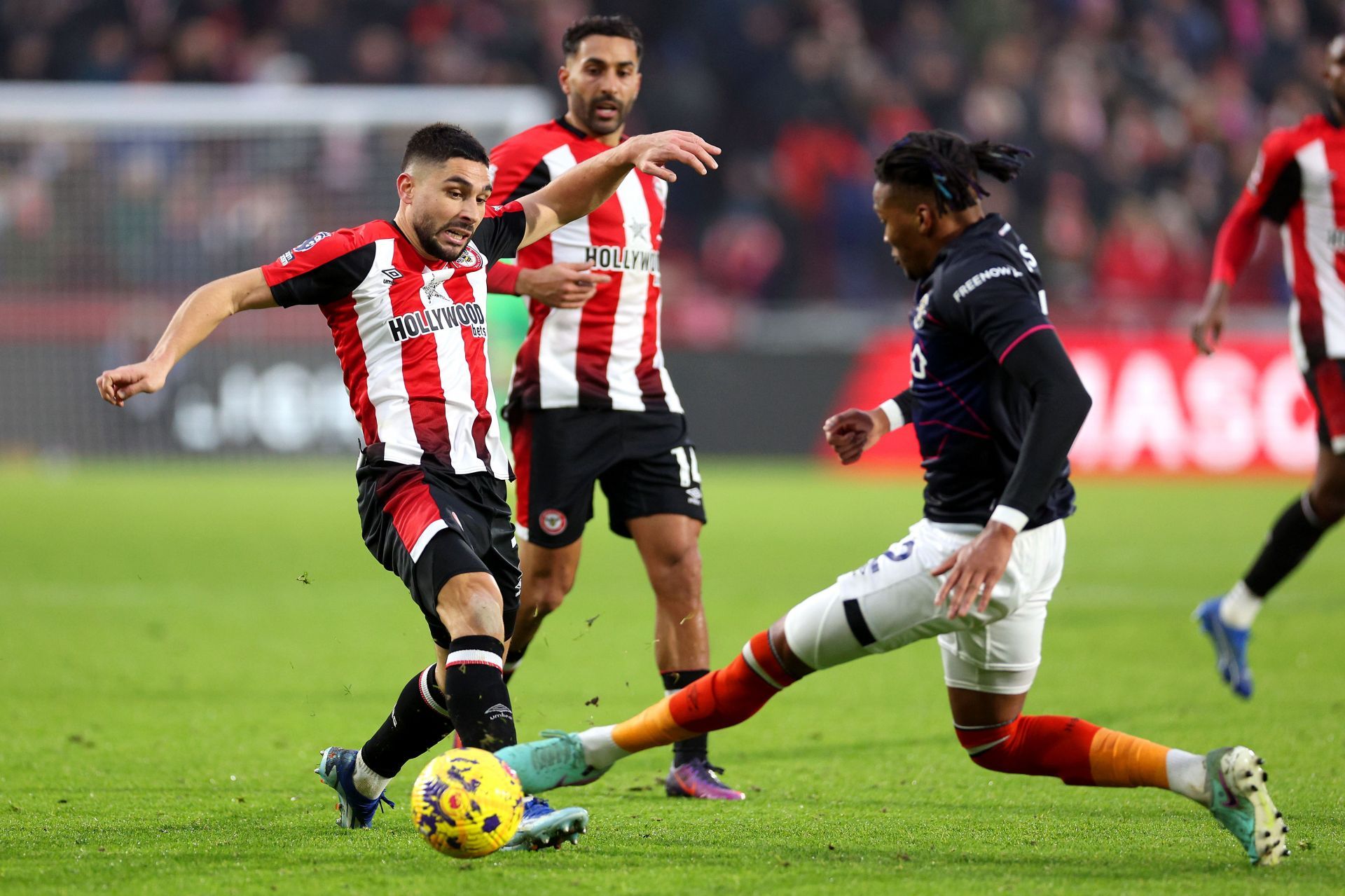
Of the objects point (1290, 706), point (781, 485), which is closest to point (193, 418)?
point (781, 485)

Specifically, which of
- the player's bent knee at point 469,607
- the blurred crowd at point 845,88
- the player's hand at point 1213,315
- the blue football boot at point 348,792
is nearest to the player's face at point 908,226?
the player's bent knee at point 469,607

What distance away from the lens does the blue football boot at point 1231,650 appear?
6.28m

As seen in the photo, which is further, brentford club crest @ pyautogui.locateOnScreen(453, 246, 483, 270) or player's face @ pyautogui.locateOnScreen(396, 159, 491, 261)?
brentford club crest @ pyautogui.locateOnScreen(453, 246, 483, 270)

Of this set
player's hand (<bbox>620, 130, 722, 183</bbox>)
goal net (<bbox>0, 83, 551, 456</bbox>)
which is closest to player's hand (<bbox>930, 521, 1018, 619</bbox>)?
player's hand (<bbox>620, 130, 722, 183</bbox>)

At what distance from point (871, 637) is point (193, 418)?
14.2 m

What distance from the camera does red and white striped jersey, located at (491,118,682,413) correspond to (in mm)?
5461

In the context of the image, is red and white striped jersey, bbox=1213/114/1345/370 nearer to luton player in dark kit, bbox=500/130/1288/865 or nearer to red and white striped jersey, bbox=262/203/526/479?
luton player in dark kit, bbox=500/130/1288/865

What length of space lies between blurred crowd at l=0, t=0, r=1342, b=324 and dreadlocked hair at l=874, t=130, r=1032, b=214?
13407 mm

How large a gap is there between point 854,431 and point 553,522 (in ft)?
4.36

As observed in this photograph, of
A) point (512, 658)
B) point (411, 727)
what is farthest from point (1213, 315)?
point (411, 727)

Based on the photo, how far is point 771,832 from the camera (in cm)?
425

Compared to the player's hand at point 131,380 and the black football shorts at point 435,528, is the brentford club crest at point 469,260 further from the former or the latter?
the player's hand at point 131,380

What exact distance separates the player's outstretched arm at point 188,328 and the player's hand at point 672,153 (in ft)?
3.62

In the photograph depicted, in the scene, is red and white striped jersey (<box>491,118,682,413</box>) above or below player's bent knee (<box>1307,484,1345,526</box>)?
above
